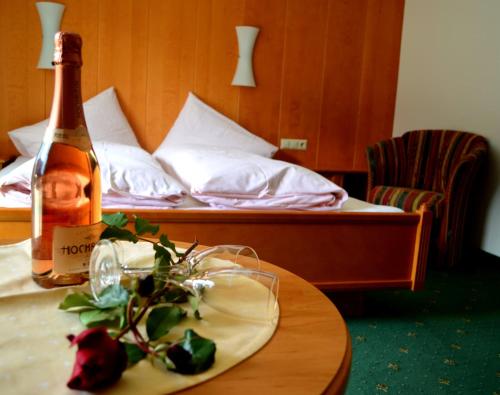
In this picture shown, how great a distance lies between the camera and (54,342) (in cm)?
52

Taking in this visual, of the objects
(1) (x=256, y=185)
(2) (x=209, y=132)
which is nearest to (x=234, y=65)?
(2) (x=209, y=132)

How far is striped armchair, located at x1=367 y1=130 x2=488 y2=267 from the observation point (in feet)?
9.72

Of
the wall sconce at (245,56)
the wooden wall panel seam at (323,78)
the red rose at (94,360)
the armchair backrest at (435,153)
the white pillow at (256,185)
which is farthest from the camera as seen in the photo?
the wooden wall panel seam at (323,78)

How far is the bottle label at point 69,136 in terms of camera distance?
0.69 meters

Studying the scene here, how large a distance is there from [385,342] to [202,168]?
3.44 feet

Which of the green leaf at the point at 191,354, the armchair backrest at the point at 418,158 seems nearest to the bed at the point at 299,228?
the green leaf at the point at 191,354

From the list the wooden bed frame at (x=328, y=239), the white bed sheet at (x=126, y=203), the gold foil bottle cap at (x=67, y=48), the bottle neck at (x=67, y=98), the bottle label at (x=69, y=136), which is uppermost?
the gold foil bottle cap at (x=67, y=48)

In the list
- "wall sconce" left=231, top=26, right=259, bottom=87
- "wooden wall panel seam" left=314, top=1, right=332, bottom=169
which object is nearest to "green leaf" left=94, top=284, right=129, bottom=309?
"wall sconce" left=231, top=26, right=259, bottom=87

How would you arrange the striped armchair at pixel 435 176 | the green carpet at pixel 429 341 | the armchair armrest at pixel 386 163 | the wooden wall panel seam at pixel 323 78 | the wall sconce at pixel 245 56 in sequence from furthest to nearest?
the wooden wall panel seam at pixel 323 78, the armchair armrest at pixel 386 163, the wall sconce at pixel 245 56, the striped armchair at pixel 435 176, the green carpet at pixel 429 341

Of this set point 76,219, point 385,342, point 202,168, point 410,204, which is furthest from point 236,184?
point 410,204

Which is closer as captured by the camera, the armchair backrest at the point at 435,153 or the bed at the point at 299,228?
the bed at the point at 299,228

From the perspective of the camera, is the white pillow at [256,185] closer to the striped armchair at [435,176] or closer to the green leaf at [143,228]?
the green leaf at [143,228]

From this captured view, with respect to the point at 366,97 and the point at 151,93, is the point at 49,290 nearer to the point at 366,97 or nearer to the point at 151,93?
the point at 151,93

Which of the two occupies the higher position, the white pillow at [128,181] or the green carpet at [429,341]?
the white pillow at [128,181]
